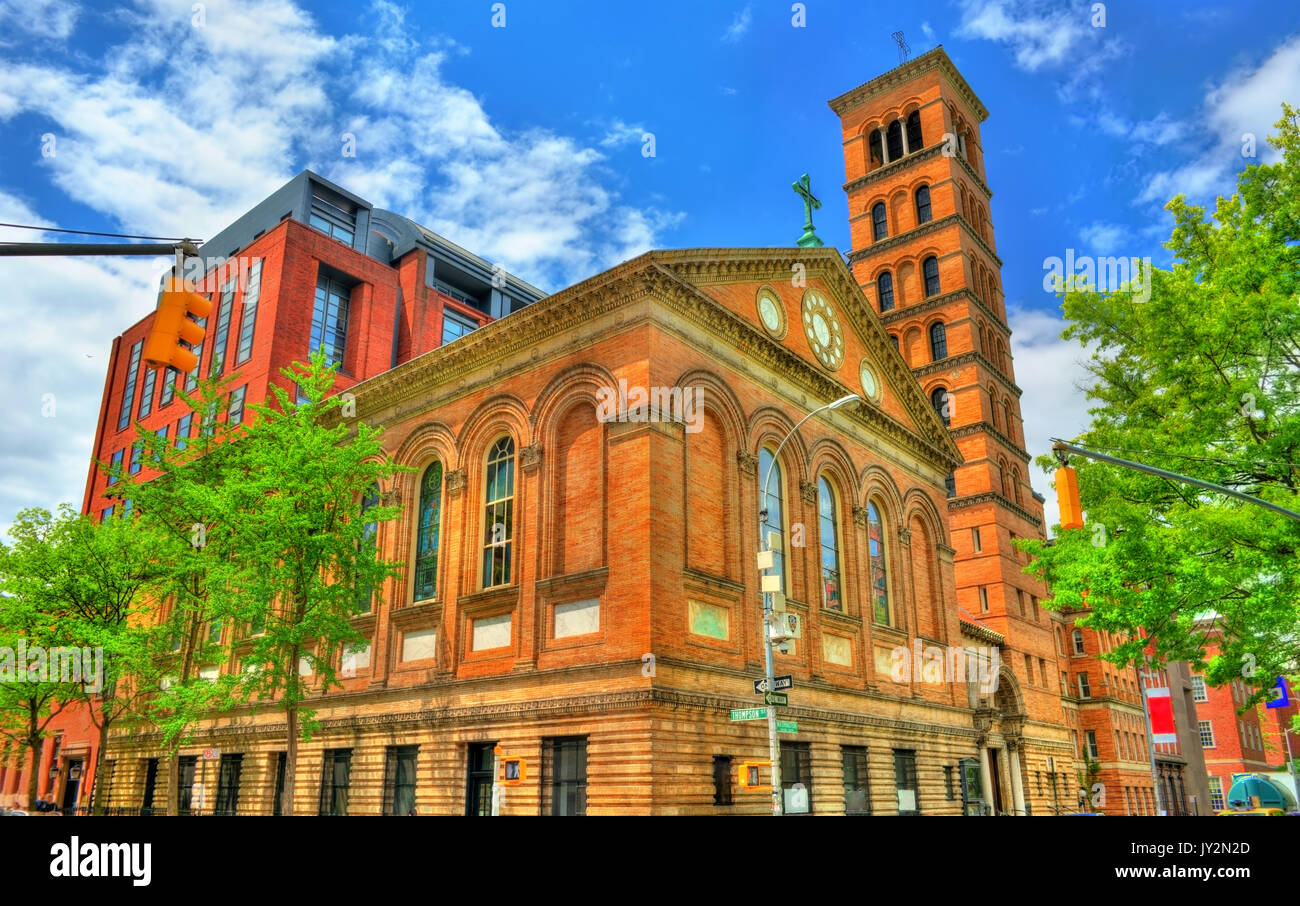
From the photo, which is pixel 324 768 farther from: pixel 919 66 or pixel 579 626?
pixel 919 66

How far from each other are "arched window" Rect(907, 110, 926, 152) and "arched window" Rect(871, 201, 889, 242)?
3.68 m

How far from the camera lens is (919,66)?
181 ft

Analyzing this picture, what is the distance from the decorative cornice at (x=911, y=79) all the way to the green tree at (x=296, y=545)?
4274 cm

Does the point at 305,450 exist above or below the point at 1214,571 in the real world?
above

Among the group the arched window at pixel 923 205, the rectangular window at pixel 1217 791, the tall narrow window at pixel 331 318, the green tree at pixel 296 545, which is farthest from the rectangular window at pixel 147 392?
the rectangular window at pixel 1217 791

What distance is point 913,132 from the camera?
5588 centimetres

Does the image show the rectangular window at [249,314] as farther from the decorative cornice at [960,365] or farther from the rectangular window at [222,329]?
the decorative cornice at [960,365]

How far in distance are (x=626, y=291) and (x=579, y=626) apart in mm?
8817

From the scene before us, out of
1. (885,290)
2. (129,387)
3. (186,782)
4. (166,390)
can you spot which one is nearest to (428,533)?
(186,782)

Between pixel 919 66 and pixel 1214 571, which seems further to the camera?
pixel 919 66

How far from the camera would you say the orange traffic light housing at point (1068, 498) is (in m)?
14.3

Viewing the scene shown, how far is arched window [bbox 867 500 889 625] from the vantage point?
3200 cm

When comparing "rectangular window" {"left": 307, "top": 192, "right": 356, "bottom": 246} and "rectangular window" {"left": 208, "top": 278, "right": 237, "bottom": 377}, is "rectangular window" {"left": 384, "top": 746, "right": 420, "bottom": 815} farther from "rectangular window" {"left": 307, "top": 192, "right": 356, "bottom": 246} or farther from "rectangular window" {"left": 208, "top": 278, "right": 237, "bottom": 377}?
"rectangular window" {"left": 307, "top": 192, "right": 356, "bottom": 246}
